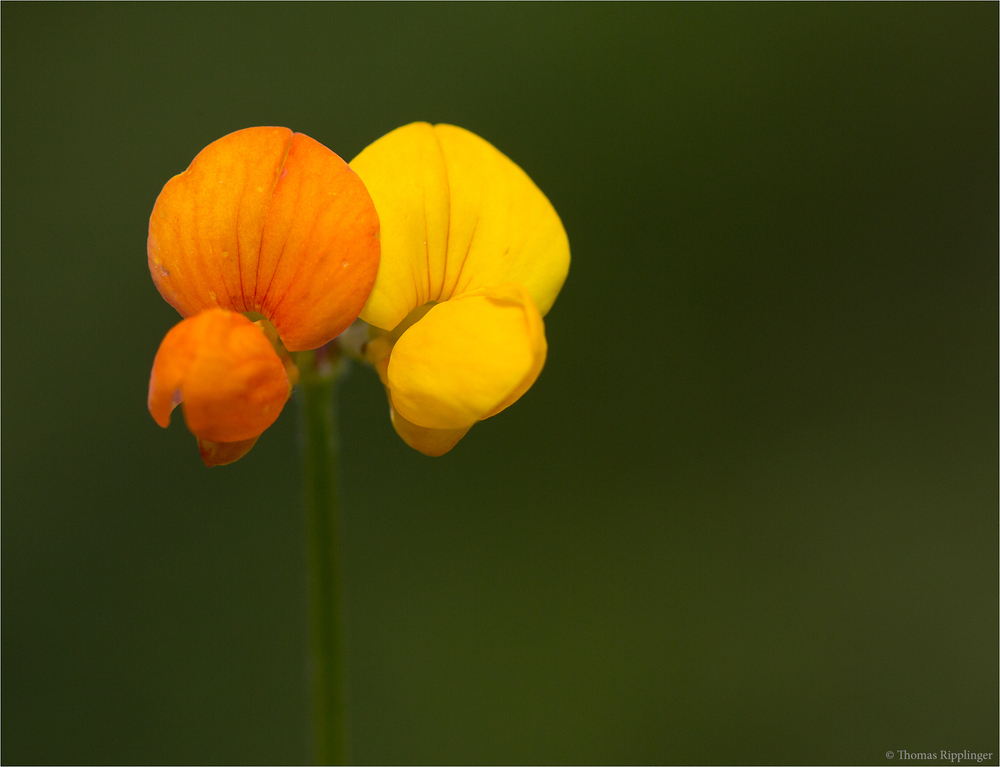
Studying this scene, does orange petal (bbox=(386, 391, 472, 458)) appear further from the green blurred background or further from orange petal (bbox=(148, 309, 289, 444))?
the green blurred background

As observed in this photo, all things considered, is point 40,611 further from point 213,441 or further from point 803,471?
point 803,471

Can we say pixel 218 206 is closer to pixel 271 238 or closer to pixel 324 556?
pixel 271 238

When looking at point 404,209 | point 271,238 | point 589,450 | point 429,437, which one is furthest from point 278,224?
point 589,450

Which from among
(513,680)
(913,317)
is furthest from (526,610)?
(913,317)

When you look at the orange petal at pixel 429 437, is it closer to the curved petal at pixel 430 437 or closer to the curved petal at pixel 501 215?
the curved petal at pixel 430 437

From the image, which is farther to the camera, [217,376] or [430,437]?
[430,437]

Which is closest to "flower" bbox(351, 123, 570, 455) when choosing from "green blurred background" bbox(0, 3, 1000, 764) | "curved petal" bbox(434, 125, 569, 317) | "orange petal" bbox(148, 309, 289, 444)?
"curved petal" bbox(434, 125, 569, 317)
